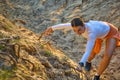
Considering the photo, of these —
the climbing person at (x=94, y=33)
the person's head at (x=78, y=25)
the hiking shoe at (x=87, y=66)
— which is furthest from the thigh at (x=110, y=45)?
the hiking shoe at (x=87, y=66)

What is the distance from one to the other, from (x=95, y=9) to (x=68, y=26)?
4.60 m

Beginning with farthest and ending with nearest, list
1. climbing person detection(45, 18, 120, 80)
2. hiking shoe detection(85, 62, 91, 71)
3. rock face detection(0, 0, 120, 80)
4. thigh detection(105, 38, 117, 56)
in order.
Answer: rock face detection(0, 0, 120, 80) → hiking shoe detection(85, 62, 91, 71) → thigh detection(105, 38, 117, 56) → climbing person detection(45, 18, 120, 80)

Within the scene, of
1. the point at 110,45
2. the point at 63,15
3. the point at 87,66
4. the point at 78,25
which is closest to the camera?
the point at 78,25

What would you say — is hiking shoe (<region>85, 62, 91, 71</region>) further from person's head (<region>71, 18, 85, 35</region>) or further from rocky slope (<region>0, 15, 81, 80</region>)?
person's head (<region>71, 18, 85, 35</region>)

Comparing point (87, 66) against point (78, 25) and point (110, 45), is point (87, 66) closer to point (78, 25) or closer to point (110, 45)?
point (110, 45)

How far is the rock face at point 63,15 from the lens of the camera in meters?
8.30

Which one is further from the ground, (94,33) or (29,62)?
(94,33)

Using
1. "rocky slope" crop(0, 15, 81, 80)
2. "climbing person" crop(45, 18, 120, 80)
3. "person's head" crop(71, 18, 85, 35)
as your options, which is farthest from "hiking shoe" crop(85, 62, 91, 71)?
"person's head" crop(71, 18, 85, 35)

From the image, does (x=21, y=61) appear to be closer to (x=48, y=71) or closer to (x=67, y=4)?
(x=48, y=71)

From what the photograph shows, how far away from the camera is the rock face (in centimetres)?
830

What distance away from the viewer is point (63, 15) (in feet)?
35.9

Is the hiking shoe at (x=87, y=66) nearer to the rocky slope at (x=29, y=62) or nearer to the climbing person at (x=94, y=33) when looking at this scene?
the rocky slope at (x=29, y=62)

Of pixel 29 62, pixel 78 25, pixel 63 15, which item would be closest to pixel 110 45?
pixel 78 25

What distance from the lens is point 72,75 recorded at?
569 cm
